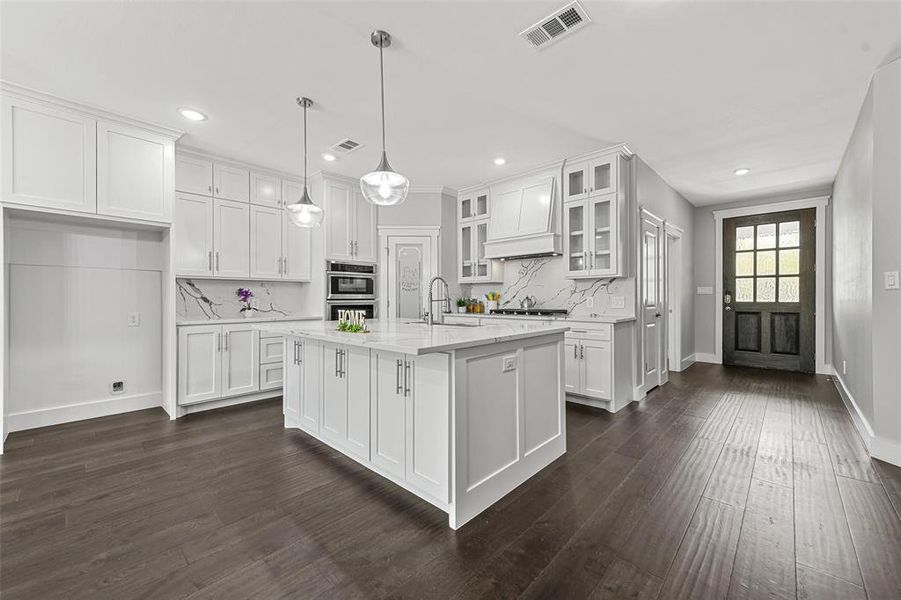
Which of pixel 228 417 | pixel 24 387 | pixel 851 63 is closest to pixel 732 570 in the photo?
pixel 851 63

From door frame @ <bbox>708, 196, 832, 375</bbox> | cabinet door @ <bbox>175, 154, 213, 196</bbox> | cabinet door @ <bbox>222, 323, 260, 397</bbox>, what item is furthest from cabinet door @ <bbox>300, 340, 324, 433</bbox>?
door frame @ <bbox>708, 196, 832, 375</bbox>

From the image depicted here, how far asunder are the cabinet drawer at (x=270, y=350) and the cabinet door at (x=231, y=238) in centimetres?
79

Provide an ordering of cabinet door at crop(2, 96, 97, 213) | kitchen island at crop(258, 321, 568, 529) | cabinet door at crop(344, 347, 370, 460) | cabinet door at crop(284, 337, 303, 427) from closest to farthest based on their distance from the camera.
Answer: kitchen island at crop(258, 321, 568, 529), cabinet door at crop(344, 347, 370, 460), cabinet door at crop(2, 96, 97, 213), cabinet door at crop(284, 337, 303, 427)

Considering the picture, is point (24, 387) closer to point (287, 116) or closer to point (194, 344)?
point (194, 344)

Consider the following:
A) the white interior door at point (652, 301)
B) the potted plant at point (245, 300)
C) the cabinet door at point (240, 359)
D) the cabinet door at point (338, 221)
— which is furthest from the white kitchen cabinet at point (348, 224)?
the white interior door at point (652, 301)

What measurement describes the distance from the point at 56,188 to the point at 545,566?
4.21 metres

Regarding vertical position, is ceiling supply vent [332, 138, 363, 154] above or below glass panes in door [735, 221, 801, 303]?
above

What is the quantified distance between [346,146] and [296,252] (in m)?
1.55

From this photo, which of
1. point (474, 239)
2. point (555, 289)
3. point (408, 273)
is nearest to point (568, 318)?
point (555, 289)

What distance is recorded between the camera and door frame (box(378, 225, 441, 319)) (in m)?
5.28

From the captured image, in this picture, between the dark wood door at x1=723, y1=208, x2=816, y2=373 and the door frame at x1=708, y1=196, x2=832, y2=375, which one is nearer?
the door frame at x1=708, y1=196, x2=832, y2=375

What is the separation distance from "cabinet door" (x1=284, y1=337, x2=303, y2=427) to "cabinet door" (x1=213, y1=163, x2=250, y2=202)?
2.03 metres

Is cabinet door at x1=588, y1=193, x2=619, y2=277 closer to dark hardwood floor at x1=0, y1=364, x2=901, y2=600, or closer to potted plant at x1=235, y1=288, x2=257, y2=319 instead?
dark hardwood floor at x1=0, y1=364, x2=901, y2=600

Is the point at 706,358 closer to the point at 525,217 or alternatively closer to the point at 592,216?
the point at 592,216
